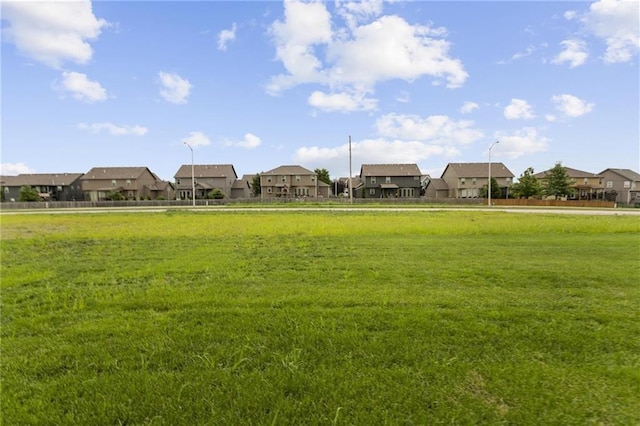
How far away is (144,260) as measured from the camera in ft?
29.7

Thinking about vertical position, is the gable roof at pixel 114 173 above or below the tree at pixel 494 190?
above

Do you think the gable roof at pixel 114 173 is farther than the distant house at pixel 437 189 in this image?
Yes

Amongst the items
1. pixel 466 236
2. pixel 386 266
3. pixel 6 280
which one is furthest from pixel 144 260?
pixel 466 236

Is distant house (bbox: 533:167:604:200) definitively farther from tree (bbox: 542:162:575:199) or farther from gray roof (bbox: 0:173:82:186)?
gray roof (bbox: 0:173:82:186)

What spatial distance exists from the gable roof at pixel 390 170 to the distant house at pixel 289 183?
1103cm

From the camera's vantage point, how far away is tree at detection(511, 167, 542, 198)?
5728 cm

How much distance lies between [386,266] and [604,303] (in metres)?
3.86

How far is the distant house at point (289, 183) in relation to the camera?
70062 mm

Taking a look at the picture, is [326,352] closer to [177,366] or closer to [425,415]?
[425,415]

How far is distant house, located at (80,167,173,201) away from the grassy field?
233 feet

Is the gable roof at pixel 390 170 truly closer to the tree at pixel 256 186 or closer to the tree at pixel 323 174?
the tree at pixel 323 174

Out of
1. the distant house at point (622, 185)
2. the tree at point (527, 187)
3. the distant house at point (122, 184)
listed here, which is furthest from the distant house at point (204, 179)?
the distant house at point (622, 185)

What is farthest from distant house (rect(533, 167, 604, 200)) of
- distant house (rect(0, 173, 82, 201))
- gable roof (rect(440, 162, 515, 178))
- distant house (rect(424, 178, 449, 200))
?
distant house (rect(0, 173, 82, 201))

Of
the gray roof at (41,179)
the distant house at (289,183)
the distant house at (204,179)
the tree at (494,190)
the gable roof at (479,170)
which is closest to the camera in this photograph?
the tree at (494,190)
